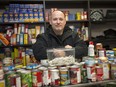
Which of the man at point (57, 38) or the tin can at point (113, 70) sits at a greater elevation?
the man at point (57, 38)

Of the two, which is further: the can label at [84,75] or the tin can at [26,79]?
the can label at [84,75]

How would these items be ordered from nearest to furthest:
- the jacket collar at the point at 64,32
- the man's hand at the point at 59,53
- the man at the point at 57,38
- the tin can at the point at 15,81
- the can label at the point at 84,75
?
the tin can at the point at 15,81
the can label at the point at 84,75
the man's hand at the point at 59,53
the man at the point at 57,38
the jacket collar at the point at 64,32

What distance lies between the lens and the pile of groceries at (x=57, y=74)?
3.89ft

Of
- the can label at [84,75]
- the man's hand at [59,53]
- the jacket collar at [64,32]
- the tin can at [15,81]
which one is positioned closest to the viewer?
the tin can at [15,81]

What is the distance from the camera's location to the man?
2064 millimetres

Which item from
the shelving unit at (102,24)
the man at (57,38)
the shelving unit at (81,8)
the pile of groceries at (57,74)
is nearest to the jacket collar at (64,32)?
the man at (57,38)

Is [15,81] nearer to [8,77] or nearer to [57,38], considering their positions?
[8,77]

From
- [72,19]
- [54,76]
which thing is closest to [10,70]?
[54,76]

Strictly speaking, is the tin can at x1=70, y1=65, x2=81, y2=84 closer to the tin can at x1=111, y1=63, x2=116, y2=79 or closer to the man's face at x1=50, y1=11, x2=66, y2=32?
the tin can at x1=111, y1=63, x2=116, y2=79

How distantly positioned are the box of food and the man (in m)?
0.46

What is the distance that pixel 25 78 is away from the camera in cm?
119

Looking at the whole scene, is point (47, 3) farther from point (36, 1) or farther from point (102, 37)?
point (102, 37)

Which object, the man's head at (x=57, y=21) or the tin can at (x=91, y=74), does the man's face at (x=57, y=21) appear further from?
the tin can at (x=91, y=74)

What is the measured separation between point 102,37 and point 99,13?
49cm
